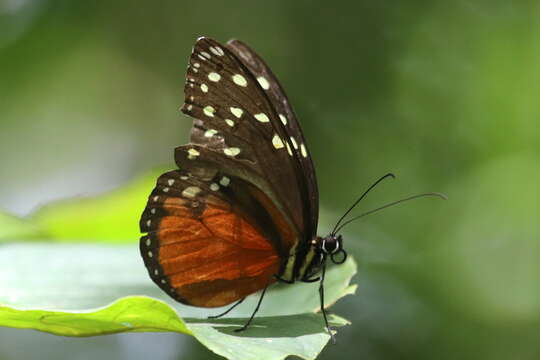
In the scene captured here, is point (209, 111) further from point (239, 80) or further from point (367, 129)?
point (367, 129)

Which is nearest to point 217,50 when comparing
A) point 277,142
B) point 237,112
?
point 237,112

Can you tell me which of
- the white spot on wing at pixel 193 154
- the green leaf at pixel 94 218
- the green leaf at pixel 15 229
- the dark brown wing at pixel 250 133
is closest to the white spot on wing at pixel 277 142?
the dark brown wing at pixel 250 133

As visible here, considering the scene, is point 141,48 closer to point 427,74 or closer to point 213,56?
point 427,74

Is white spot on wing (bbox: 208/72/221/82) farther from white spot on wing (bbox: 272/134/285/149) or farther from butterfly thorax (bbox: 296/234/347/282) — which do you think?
butterfly thorax (bbox: 296/234/347/282)

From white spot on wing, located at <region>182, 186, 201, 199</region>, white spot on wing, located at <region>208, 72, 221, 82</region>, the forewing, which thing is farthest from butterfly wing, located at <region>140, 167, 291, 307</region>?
white spot on wing, located at <region>208, 72, 221, 82</region>

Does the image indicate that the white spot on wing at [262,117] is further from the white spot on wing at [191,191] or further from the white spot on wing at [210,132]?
the white spot on wing at [191,191]
